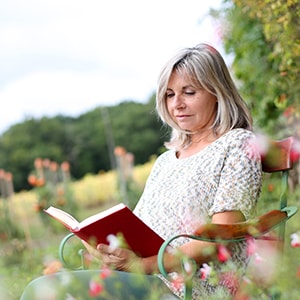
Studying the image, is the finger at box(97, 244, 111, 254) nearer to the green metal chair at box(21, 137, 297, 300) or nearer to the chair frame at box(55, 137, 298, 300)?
the green metal chair at box(21, 137, 297, 300)

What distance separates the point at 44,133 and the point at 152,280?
19135mm

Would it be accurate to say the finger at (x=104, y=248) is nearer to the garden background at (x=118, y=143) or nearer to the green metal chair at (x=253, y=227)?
the green metal chair at (x=253, y=227)

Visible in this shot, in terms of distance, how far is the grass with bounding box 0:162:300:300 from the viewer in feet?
7.07

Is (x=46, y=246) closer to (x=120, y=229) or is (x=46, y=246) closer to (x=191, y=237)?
(x=120, y=229)

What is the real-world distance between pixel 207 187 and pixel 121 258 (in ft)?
1.30

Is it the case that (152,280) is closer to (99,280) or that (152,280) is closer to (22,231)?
(99,280)

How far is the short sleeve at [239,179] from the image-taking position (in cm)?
234

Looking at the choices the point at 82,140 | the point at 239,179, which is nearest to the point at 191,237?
the point at 239,179

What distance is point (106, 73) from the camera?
2191cm

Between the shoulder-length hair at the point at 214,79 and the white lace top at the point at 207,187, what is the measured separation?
0.22ft

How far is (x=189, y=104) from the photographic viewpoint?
2.54m

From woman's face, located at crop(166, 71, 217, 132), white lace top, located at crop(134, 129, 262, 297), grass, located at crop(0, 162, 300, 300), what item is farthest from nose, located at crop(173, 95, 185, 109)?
grass, located at crop(0, 162, 300, 300)

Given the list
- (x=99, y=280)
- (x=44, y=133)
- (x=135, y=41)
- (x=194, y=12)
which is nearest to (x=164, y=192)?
(x=99, y=280)

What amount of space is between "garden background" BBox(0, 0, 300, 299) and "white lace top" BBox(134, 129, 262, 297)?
0.27 m
